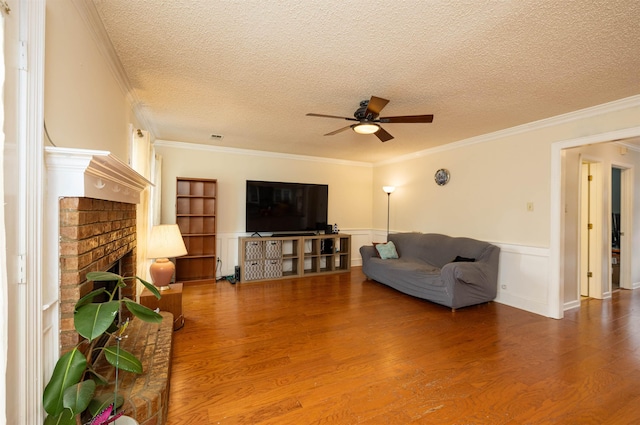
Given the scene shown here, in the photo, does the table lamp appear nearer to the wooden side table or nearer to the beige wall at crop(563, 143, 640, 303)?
the wooden side table

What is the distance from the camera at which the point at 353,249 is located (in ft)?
21.1

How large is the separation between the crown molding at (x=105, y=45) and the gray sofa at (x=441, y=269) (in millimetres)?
3893

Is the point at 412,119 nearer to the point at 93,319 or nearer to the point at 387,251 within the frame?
the point at 93,319

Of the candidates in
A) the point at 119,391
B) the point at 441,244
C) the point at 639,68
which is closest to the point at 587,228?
the point at 441,244

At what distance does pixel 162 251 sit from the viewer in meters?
2.98

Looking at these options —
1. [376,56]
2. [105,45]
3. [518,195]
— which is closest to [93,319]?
[105,45]

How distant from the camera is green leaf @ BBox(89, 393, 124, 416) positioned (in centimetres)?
135

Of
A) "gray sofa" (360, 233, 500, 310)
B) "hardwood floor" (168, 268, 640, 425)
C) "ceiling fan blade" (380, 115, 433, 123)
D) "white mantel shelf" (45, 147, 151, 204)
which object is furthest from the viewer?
"gray sofa" (360, 233, 500, 310)

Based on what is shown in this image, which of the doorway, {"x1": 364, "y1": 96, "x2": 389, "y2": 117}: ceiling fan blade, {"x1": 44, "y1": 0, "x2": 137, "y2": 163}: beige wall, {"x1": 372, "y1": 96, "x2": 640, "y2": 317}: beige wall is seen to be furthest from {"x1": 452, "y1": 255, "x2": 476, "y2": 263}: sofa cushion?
{"x1": 44, "y1": 0, "x2": 137, "y2": 163}: beige wall

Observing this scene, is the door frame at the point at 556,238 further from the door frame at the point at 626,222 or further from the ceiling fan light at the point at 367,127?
the ceiling fan light at the point at 367,127

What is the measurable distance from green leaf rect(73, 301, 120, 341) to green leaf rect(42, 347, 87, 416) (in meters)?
0.16

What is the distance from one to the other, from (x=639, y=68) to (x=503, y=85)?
0.91 m

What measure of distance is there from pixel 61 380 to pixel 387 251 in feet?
14.5

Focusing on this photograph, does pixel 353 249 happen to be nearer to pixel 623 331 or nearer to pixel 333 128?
pixel 333 128
